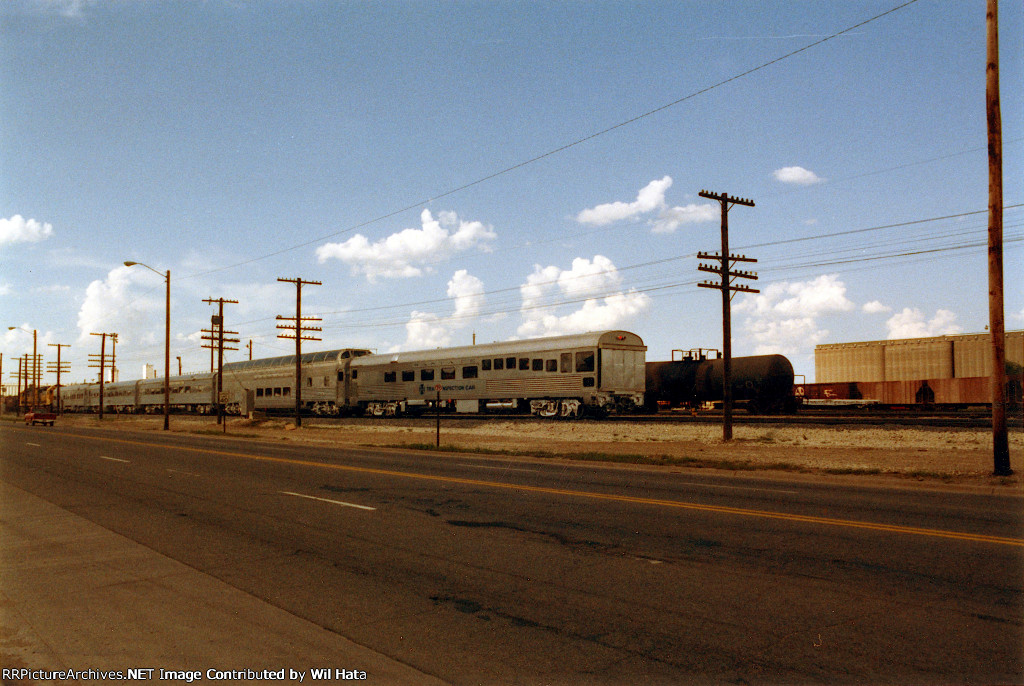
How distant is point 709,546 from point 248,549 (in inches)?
205

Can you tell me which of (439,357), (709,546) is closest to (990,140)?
(709,546)

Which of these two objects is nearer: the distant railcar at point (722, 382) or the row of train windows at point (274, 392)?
the distant railcar at point (722, 382)

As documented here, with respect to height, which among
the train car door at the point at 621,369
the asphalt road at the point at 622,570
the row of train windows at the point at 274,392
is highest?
the train car door at the point at 621,369

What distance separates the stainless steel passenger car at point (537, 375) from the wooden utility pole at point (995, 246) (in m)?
19.7

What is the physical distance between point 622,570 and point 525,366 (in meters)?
30.5

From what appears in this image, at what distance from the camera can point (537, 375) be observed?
121ft

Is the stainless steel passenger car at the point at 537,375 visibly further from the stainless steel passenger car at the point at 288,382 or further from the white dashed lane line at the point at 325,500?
the white dashed lane line at the point at 325,500

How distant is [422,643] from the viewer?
5.06 metres

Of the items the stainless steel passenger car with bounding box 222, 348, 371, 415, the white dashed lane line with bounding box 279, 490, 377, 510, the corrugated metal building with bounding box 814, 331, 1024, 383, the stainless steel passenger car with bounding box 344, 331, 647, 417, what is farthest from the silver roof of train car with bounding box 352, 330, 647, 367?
the corrugated metal building with bounding box 814, 331, 1024, 383

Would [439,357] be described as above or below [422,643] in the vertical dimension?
above

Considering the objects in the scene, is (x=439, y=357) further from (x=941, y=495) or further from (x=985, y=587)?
(x=985, y=587)

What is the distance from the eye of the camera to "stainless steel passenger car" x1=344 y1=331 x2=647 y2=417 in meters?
34.9

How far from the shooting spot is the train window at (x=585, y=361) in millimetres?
34594

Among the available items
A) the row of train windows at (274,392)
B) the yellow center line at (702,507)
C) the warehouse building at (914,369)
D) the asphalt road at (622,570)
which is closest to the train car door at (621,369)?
the yellow center line at (702,507)
